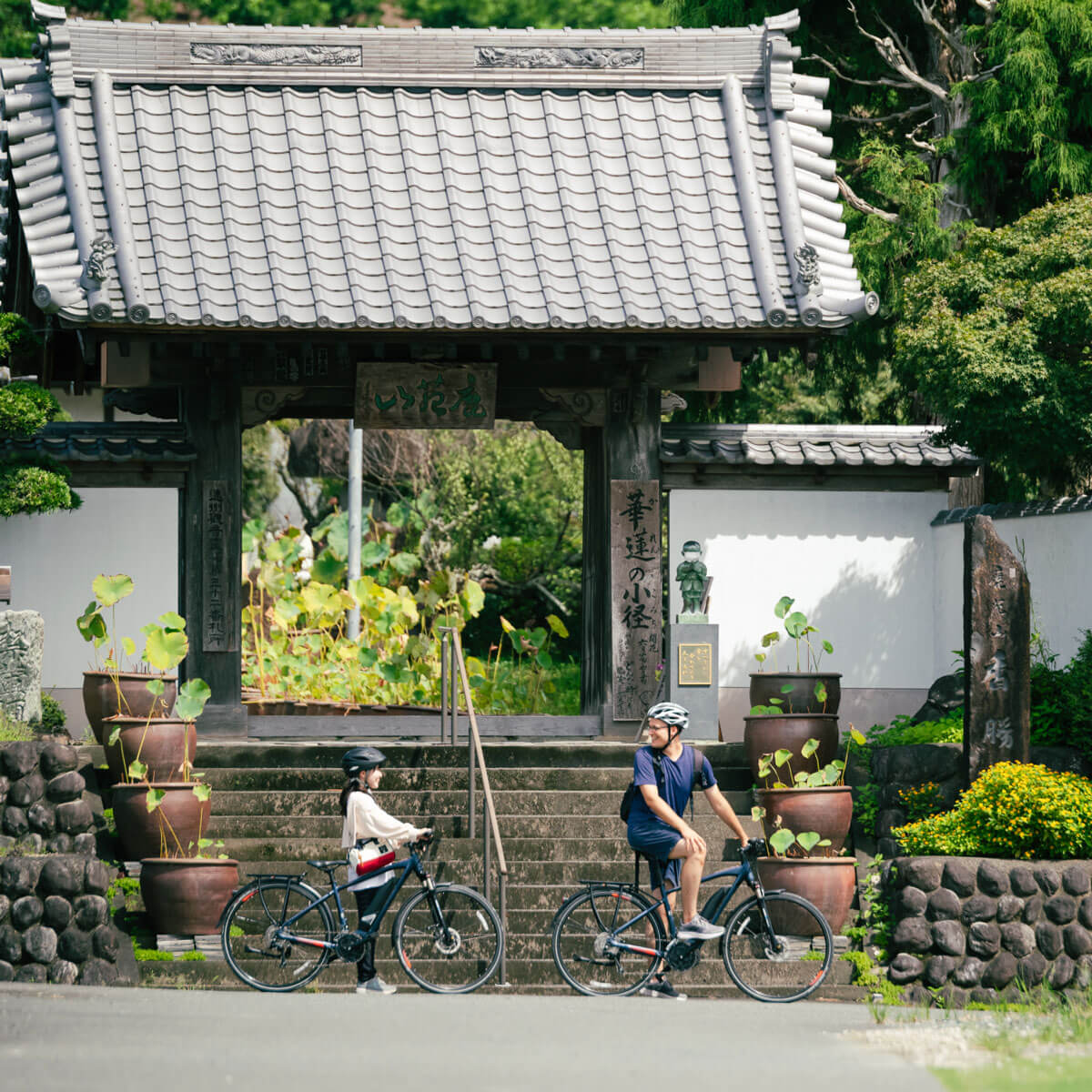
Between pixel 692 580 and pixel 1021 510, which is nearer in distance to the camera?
pixel 692 580

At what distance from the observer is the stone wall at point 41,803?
11383mm

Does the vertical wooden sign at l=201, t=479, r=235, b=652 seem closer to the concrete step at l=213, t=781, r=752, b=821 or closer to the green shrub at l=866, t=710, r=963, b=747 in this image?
the concrete step at l=213, t=781, r=752, b=821

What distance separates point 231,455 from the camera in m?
13.7

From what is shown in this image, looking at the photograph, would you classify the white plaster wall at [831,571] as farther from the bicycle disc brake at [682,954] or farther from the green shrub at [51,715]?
the green shrub at [51,715]

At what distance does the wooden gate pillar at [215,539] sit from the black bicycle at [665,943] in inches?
168

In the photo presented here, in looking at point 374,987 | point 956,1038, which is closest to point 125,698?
point 374,987

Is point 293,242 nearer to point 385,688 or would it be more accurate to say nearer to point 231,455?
point 231,455

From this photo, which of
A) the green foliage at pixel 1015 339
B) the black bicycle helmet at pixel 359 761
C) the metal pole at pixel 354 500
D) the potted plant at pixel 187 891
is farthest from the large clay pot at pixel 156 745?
the metal pole at pixel 354 500

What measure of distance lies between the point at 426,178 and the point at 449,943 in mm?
7105

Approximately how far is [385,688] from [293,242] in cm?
678

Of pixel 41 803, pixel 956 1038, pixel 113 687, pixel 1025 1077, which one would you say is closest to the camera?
pixel 1025 1077

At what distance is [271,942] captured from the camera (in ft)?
34.0

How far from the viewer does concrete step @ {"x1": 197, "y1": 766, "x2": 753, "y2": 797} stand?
40.9 ft

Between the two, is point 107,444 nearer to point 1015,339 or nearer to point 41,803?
point 41,803
